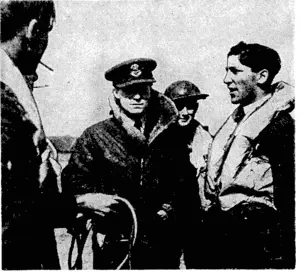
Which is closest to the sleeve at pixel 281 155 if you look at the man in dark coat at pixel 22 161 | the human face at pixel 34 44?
the man in dark coat at pixel 22 161

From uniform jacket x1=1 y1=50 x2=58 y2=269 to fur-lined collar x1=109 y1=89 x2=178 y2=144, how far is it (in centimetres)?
53

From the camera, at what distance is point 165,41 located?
11.6 feet

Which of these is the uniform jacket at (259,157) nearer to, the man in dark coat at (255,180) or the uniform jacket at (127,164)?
the man in dark coat at (255,180)

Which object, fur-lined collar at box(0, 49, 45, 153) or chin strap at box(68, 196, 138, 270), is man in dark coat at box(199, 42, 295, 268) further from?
fur-lined collar at box(0, 49, 45, 153)

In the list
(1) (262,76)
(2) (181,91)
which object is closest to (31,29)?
(2) (181,91)

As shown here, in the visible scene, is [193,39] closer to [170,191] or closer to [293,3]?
[293,3]

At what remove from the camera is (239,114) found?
3.54 m

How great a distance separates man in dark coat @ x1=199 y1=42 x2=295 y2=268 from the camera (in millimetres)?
3398

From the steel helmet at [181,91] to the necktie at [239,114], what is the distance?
28cm

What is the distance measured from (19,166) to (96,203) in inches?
20.9

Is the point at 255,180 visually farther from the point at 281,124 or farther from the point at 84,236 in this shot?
the point at 84,236

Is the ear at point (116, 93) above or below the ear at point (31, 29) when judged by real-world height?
below

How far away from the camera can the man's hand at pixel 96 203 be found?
331cm

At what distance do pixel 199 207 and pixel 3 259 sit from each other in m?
1.29
